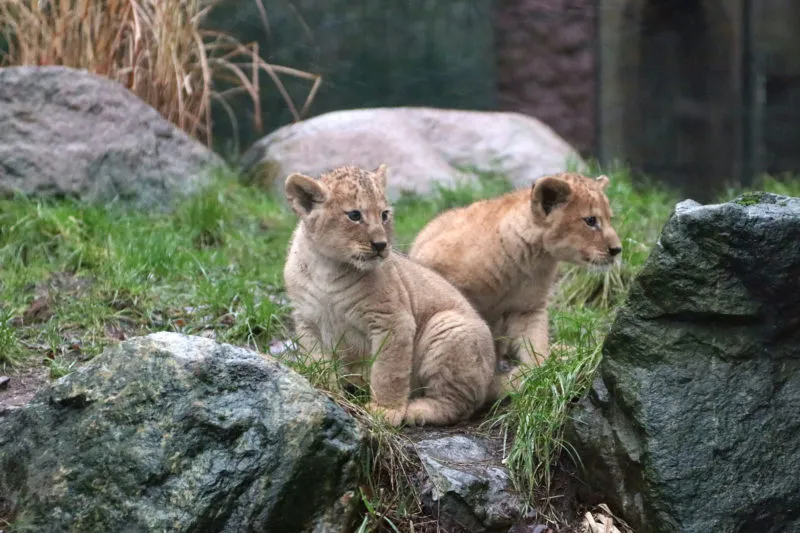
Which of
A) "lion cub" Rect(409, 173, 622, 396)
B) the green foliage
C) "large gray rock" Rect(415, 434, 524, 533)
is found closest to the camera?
"large gray rock" Rect(415, 434, 524, 533)

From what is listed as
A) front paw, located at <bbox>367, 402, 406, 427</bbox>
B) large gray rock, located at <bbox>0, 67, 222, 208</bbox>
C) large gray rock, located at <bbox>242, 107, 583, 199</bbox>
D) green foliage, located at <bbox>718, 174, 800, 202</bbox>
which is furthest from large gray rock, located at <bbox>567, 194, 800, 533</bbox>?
green foliage, located at <bbox>718, 174, 800, 202</bbox>

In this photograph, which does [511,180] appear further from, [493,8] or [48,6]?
[48,6]

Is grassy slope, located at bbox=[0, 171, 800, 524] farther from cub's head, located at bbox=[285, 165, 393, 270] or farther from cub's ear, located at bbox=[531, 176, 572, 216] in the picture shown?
cub's ear, located at bbox=[531, 176, 572, 216]

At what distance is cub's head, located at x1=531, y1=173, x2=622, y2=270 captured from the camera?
6.66m

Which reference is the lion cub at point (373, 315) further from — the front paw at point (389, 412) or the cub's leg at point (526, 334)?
the cub's leg at point (526, 334)

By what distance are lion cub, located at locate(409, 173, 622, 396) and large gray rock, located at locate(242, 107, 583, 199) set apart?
159 inches

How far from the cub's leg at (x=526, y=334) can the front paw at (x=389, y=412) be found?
50.4 inches

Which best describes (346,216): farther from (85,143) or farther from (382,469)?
(85,143)

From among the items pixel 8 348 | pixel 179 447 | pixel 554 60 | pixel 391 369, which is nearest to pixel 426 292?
pixel 391 369

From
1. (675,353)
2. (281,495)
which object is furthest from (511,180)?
(281,495)

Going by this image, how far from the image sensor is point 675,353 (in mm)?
4973

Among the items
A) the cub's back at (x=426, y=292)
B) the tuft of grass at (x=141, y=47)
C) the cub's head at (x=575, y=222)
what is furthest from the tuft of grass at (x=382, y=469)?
the tuft of grass at (x=141, y=47)

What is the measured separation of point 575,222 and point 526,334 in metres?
0.81

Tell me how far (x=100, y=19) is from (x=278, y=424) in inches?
287
